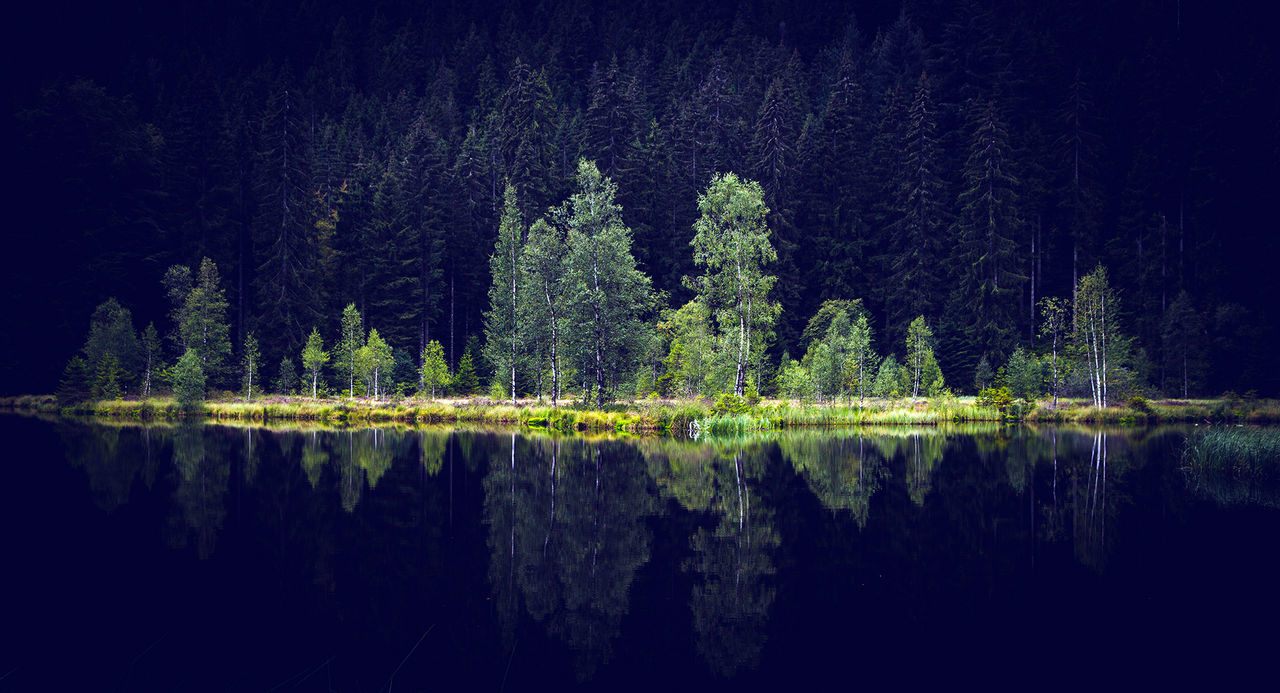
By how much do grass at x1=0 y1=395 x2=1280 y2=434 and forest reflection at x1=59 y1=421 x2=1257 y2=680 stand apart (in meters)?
6.56

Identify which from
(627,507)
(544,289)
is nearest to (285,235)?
(544,289)

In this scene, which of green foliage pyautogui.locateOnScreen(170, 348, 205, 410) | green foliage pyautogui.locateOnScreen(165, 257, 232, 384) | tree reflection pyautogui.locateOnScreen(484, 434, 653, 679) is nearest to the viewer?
tree reflection pyautogui.locateOnScreen(484, 434, 653, 679)

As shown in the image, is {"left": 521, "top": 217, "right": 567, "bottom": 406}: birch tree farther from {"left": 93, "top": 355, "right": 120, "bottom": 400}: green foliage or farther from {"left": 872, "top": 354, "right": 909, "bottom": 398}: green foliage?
{"left": 93, "top": 355, "right": 120, "bottom": 400}: green foliage

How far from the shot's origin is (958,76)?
69.8 metres

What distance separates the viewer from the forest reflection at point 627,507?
11578 millimetres

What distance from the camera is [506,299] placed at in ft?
166

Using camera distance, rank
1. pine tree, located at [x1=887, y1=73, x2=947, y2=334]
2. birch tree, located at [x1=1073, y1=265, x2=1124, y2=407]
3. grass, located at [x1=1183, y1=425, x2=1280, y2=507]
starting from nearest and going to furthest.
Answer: grass, located at [x1=1183, y1=425, x2=1280, y2=507] → birch tree, located at [x1=1073, y1=265, x2=1124, y2=407] → pine tree, located at [x1=887, y1=73, x2=947, y2=334]

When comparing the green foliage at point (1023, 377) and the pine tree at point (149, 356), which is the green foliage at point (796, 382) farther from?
the pine tree at point (149, 356)

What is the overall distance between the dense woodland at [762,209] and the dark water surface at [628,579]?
27.6m

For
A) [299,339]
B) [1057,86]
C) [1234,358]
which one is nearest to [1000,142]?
[1057,86]

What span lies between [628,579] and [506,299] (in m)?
39.7

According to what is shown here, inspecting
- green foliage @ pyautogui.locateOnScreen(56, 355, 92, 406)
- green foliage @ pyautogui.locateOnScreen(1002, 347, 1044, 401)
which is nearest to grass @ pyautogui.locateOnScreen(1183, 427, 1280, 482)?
green foliage @ pyautogui.locateOnScreen(1002, 347, 1044, 401)

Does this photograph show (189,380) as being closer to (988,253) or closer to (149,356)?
(149,356)

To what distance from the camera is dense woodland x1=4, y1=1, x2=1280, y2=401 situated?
54.0 m
